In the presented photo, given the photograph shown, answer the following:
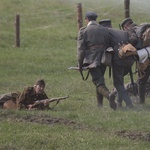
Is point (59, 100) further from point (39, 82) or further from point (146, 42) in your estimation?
point (146, 42)

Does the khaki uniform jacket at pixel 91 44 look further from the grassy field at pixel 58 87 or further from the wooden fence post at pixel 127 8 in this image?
the wooden fence post at pixel 127 8

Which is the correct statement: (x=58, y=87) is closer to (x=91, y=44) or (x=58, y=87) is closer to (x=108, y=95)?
(x=91, y=44)

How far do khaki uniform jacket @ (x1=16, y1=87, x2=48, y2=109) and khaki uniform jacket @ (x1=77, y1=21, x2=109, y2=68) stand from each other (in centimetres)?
101

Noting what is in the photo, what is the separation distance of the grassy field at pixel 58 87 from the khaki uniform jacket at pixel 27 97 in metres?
0.44

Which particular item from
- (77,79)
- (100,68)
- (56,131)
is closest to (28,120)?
(56,131)

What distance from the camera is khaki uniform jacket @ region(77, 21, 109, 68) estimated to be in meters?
12.4

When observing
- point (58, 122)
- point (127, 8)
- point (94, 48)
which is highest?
point (127, 8)

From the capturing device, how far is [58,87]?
634 inches

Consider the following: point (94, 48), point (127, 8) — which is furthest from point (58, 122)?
point (127, 8)

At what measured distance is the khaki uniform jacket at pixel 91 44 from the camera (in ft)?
40.7

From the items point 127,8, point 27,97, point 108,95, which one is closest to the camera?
point 108,95

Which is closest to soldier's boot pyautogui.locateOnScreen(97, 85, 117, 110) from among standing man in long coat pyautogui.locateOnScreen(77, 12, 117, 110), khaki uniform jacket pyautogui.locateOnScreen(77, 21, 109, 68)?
standing man in long coat pyautogui.locateOnScreen(77, 12, 117, 110)

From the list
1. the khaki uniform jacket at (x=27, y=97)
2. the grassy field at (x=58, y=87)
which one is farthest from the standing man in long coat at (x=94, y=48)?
the khaki uniform jacket at (x=27, y=97)

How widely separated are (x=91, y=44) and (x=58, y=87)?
3807 millimetres
